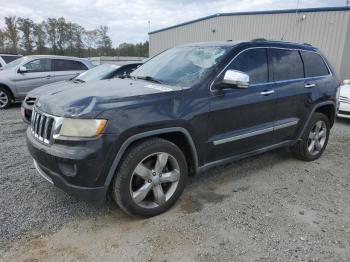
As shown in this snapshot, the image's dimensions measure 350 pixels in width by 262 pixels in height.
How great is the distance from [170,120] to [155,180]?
2.07 ft

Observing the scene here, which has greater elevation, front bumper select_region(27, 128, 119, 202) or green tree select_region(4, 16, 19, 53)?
green tree select_region(4, 16, 19, 53)

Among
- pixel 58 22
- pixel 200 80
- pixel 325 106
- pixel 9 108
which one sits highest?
pixel 58 22

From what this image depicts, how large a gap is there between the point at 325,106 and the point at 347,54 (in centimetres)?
1019

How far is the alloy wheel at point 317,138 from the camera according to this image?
16.3 feet

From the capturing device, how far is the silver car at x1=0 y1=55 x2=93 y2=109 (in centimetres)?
954

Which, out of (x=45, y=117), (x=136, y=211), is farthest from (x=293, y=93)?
(x=45, y=117)

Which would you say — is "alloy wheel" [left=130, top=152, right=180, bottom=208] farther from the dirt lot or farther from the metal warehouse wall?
the metal warehouse wall

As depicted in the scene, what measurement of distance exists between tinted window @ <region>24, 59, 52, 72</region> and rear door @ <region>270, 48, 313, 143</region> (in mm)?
8071

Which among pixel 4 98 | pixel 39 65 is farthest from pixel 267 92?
pixel 4 98

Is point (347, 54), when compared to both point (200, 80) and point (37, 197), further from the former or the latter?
point (37, 197)

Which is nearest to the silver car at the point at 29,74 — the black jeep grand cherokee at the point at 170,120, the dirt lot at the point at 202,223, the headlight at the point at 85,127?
the dirt lot at the point at 202,223

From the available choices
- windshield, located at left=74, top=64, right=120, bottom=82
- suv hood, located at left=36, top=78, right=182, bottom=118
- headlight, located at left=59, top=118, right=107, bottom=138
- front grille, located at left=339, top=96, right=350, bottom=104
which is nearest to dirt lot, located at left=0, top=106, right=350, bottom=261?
headlight, located at left=59, top=118, right=107, bottom=138

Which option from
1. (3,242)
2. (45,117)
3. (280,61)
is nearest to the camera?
(3,242)

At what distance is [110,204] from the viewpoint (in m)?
3.55
